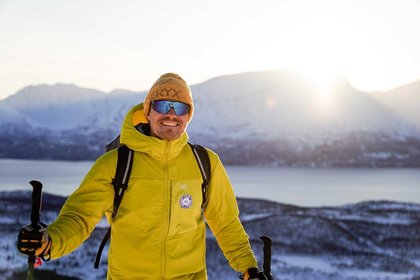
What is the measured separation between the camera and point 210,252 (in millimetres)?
19234

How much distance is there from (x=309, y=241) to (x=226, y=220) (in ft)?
71.0

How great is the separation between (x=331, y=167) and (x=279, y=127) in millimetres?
34583

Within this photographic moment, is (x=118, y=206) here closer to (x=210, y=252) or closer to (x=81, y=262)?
(x=81, y=262)

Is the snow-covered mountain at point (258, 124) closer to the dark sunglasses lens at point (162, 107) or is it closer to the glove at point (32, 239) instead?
the dark sunglasses lens at point (162, 107)

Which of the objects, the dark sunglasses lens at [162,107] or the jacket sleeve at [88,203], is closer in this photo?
the jacket sleeve at [88,203]

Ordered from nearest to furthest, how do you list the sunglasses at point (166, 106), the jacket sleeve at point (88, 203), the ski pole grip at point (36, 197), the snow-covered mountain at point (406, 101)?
the ski pole grip at point (36, 197)
the jacket sleeve at point (88, 203)
the sunglasses at point (166, 106)
the snow-covered mountain at point (406, 101)

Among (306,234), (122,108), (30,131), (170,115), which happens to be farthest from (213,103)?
(170,115)

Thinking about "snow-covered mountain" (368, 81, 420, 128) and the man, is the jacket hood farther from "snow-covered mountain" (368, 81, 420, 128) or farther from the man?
"snow-covered mountain" (368, 81, 420, 128)

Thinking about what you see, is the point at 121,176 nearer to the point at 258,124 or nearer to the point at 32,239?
the point at 32,239

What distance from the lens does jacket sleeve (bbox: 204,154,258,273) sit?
314cm

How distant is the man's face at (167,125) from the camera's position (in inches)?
117

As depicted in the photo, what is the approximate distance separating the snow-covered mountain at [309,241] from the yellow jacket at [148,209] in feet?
41.5

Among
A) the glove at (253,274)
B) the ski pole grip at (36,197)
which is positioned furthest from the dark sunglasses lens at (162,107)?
the glove at (253,274)

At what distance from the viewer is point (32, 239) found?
7.41 ft
